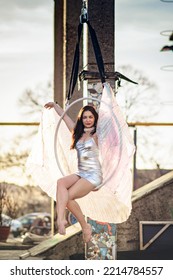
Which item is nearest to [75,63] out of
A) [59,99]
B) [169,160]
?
[59,99]

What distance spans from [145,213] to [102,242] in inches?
61.7

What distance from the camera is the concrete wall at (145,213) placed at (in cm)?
1161

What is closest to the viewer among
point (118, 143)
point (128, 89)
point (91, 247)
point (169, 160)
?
point (118, 143)

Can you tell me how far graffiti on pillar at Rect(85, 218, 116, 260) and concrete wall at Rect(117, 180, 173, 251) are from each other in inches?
43.9

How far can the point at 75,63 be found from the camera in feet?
30.3

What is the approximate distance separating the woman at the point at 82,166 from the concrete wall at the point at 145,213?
2.40 metres

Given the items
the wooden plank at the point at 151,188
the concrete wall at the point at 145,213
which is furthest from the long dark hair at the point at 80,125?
the wooden plank at the point at 151,188

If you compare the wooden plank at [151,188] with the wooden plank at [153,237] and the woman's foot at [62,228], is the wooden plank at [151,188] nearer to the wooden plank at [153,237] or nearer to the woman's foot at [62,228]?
the wooden plank at [153,237]

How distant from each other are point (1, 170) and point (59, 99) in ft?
11.1

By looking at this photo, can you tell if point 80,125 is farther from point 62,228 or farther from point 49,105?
point 62,228

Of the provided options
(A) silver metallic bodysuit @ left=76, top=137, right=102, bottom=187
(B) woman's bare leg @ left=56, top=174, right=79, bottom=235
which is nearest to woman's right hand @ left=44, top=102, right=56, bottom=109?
(A) silver metallic bodysuit @ left=76, top=137, right=102, bottom=187

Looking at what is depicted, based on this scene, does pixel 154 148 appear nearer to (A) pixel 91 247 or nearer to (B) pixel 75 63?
(A) pixel 91 247

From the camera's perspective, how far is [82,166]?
913 centimetres

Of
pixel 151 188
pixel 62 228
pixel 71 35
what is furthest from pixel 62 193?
pixel 71 35
